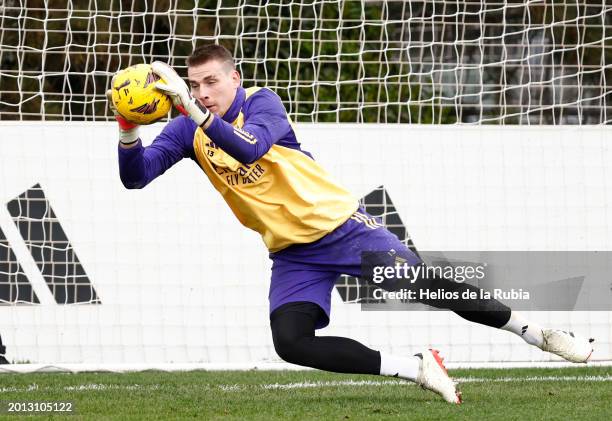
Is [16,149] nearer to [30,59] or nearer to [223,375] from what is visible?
[30,59]

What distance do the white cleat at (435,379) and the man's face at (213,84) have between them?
1683mm

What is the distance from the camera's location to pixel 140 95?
5336 millimetres

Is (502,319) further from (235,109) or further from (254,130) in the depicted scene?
(235,109)

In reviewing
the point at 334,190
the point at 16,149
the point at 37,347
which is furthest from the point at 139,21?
the point at 334,190

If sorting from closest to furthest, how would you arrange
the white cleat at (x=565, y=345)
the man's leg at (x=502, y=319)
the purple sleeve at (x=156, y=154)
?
the purple sleeve at (x=156, y=154) < the man's leg at (x=502, y=319) < the white cleat at (x=565, y=345)

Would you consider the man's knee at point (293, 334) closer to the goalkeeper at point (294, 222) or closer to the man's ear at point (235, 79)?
the goalkeeper at point (294, 222)

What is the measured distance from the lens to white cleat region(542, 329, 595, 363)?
6.15 m

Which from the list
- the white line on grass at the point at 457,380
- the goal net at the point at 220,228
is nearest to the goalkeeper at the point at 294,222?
the white line on grass at the point at 457,380

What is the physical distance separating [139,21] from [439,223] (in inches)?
127

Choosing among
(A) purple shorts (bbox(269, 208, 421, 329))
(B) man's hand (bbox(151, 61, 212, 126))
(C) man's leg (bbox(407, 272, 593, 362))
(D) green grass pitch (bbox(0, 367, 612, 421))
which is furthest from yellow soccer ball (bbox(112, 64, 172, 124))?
(C) man's leg (bbox(407, 272, 593, 362))

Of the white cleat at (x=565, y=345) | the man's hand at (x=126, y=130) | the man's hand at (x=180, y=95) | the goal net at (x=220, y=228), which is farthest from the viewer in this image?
the goal net at (x=220, y=228)

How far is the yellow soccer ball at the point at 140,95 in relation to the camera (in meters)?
5.34

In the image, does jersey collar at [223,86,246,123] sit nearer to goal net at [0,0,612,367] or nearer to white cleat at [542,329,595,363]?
white cleat at [542,329,595,363]

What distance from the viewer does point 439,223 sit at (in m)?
8.84
